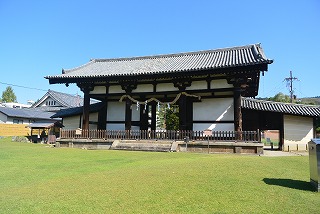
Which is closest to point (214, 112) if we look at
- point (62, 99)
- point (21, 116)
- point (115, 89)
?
point (115, 89)

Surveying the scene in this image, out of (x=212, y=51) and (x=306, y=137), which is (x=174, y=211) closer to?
(x=212, y=51)

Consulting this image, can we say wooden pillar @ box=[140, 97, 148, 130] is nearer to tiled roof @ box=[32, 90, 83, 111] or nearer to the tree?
tiled roof @ box=[32, 90, 83, 111]

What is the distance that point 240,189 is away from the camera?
5387 mm

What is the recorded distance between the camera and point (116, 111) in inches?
794

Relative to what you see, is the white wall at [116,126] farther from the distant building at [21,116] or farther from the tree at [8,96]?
the tree at [8,96]

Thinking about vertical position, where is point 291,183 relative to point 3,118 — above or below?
below

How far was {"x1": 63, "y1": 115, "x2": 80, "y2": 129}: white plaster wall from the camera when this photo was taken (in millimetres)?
22906

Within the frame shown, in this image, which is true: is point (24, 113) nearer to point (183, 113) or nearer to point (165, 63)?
point (165, 63)

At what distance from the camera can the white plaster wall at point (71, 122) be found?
75.2 ft

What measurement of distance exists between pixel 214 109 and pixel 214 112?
0.21m

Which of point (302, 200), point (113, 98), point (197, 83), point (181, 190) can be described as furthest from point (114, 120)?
point (302, 200)

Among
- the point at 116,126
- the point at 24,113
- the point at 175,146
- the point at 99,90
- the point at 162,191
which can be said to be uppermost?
the point at 99,90

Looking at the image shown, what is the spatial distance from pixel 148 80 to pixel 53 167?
10180mm

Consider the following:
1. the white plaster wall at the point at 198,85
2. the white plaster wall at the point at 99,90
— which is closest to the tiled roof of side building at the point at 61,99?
the white plaster wall at the point at 99,90
